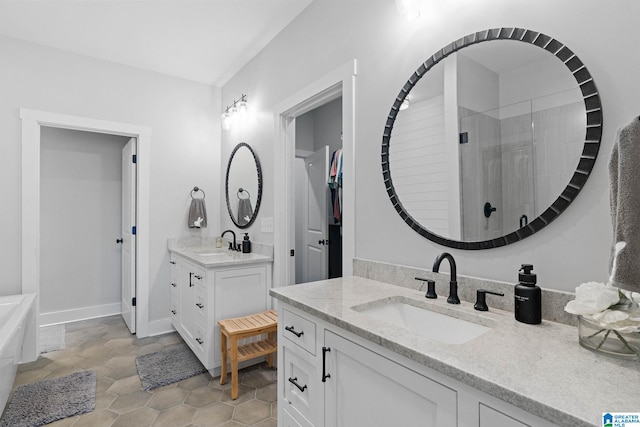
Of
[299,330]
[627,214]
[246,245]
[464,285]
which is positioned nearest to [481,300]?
[464,285]

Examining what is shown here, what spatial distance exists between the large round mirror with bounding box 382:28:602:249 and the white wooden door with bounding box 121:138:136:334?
2.91m

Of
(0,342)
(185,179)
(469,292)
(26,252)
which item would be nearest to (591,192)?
(469,292)

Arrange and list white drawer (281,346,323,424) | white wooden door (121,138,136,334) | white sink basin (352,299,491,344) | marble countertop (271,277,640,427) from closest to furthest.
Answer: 1. marble countertop (271,277,640,427)
2. white sink basin (352,299,491,344)
3. white drawer (281,346,323,424)
4. white wooden door (121,138,136,334)

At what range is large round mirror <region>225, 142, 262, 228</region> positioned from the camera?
2.92 metres

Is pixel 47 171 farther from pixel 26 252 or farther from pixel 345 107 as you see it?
pixel 345 107

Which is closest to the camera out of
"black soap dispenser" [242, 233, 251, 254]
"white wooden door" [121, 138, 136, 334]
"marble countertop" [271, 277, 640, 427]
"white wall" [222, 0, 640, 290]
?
"marble countertop" [271, 277, 640, 427]

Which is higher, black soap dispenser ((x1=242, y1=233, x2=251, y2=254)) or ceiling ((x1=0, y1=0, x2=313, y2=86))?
ceiling ((x1=0, y1=0, x2=313, y2=86))

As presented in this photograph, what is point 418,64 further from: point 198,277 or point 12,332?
point 12,332

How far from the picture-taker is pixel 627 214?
77 cm

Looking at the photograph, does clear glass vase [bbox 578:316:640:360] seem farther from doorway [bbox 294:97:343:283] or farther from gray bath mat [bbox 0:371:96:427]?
gray bath mat [bbox 0:371:96:427]

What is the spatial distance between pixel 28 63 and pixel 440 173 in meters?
3.64

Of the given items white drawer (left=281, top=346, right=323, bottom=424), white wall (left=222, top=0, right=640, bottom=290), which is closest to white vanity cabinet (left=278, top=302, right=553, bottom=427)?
white drawer (left=281, top=346, right=323, bottom=424)

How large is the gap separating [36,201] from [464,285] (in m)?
3.50

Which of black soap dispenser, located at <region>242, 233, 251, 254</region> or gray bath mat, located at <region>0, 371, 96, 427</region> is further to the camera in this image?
black soap dispenser, located at <region>242, 233, 251, 254</region>
